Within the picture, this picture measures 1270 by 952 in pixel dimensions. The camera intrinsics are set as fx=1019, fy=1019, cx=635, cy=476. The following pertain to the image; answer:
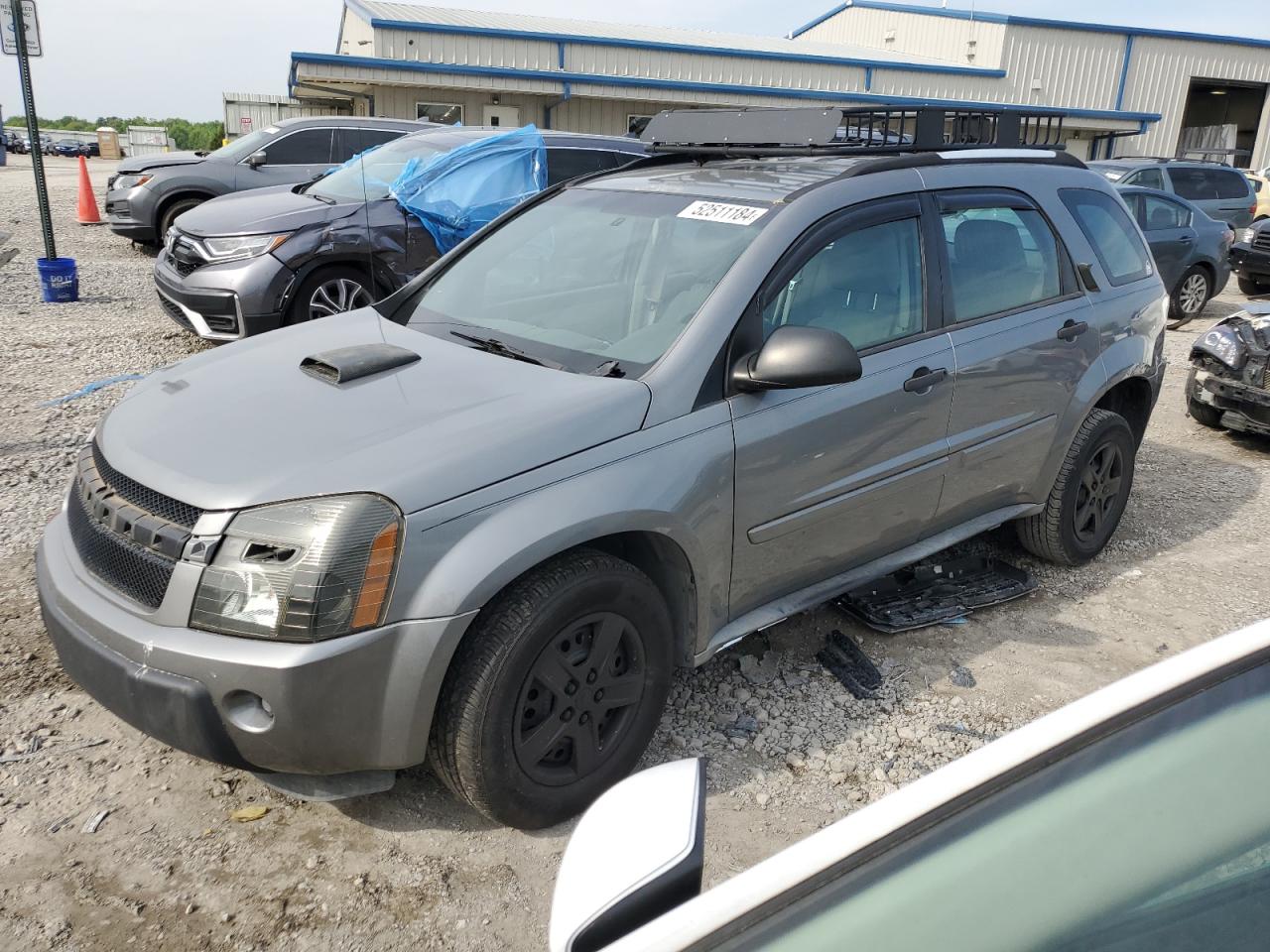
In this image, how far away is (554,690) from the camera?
277 cm

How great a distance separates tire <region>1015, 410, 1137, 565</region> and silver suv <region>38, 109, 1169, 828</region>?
A: 0.13 feet

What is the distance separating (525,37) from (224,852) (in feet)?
79.4

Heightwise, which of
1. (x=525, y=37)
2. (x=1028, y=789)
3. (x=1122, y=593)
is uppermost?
(x=525, y=37)

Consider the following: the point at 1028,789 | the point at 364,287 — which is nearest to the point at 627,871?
the point at 1028,789

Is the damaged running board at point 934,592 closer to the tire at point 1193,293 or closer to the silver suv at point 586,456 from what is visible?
the silver suv at point 586,456

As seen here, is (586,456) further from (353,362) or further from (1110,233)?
(1110,233)

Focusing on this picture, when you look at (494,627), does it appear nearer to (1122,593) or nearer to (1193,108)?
(1122,593)

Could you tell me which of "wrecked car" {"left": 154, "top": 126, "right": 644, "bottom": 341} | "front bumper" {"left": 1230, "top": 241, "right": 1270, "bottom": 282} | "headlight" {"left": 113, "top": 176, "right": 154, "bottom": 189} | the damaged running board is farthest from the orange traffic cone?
"front bumper" {"left": 1230, "top": 241, "right": 1270, "bottom": 282}

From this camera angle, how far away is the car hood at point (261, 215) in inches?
283

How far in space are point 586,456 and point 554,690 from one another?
0.64 m

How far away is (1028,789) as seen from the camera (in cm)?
133

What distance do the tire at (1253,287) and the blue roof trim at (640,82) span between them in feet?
26.6

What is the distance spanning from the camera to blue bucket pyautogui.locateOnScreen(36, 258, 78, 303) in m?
9.73

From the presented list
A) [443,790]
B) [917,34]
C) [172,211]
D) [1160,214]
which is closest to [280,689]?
[443,790]
